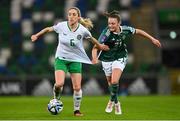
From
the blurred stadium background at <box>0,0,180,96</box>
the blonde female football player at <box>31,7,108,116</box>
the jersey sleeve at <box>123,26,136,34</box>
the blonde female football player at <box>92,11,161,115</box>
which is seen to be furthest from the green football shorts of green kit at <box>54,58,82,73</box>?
the blurred stadium background at <box>0,0,180,96</box>

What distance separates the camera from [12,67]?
30578 mm

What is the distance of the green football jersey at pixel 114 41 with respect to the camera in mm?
13859

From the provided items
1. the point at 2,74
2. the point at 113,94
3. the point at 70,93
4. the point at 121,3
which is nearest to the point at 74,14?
the point at 113,94

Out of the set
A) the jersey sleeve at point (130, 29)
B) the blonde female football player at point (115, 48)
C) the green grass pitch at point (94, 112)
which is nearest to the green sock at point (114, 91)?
the blonde female football player at point (115, 48)

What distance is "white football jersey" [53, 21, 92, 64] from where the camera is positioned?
1334 cm

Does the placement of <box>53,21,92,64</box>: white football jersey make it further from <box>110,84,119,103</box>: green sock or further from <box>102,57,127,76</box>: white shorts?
<box>110,84,119,103</box>: green sock

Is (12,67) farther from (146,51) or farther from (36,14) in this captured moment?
(146,51)

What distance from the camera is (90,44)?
3177 cm

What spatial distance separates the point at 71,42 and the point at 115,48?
117 centimetres

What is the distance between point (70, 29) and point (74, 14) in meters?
0.41

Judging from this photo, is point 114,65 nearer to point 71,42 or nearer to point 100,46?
point 100,46

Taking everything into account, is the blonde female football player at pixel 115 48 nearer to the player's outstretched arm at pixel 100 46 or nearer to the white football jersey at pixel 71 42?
the player's outstretched arm at pixel 100 46

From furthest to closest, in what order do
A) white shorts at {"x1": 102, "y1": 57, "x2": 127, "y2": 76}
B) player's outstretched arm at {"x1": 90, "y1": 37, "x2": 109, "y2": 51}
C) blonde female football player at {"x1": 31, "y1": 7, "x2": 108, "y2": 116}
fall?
white shorts at {"x1": 102, "y1": 57, "x2": 127, "y2": 76} < player's outstretched arm at {"x1": 90, "y1": 37, "x2": 109, "y2": 51} < blonde female football player at {"x1": 31, "y1": 7, "x2": 108, "y2": 116}

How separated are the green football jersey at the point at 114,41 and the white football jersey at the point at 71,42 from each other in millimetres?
589
